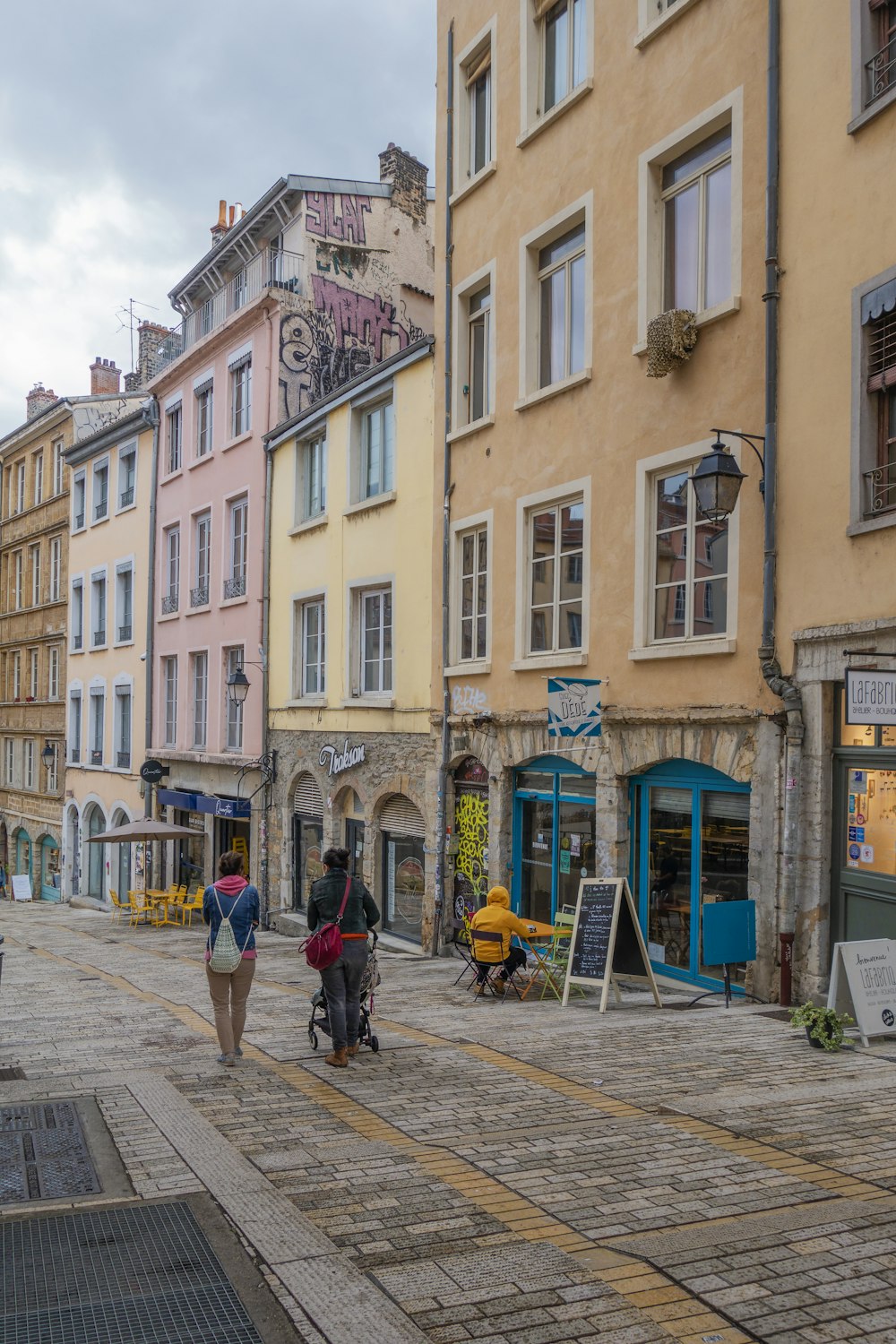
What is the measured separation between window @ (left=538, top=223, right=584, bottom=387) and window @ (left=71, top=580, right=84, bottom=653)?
72.8 ft

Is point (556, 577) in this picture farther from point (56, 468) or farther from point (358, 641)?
point (56, 468)

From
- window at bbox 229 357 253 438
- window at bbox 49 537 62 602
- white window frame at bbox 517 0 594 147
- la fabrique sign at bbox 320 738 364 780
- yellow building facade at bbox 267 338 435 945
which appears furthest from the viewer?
window at bbox 49 537 62 602

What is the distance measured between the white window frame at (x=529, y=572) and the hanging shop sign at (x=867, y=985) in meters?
5.46

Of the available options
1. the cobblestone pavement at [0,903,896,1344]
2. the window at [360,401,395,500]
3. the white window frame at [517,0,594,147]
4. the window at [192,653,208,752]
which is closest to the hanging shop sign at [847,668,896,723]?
the cobblestone pavement at [0,903,896,1344]

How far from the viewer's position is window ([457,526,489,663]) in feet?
53.3

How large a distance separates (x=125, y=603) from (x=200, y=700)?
600 cm

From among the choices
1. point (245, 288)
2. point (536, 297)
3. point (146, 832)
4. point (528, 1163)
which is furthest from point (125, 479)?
point (528, 1163)

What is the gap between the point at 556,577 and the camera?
14.5m

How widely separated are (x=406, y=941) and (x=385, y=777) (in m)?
2.45

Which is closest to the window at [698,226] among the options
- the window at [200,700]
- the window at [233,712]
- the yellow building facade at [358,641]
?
the yellow building facade at [358,641]

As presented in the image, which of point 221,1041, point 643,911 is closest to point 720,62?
point 643,911

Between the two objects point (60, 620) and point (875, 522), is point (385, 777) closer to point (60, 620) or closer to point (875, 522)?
point (875, 522)

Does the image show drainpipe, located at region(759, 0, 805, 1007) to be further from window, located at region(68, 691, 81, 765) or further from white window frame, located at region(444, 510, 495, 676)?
window, located at region(68, 691, 81, 765)

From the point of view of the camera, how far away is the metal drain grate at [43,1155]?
5566 millimetres
